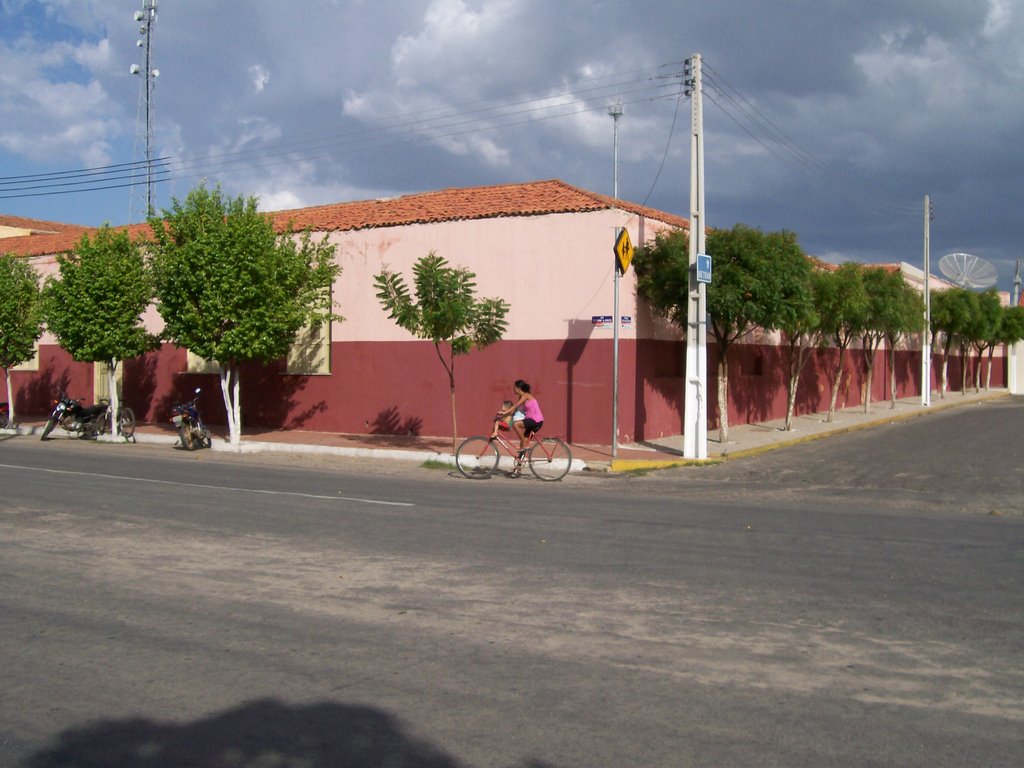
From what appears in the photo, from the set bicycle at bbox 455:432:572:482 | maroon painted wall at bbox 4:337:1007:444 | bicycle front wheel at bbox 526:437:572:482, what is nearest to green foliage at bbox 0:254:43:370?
maroon painted wall at bbox 4:337:1007:444

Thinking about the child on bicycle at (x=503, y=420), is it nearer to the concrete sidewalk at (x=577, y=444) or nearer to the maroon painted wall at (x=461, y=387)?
the concrete sidewalk at (x=577, y=444)

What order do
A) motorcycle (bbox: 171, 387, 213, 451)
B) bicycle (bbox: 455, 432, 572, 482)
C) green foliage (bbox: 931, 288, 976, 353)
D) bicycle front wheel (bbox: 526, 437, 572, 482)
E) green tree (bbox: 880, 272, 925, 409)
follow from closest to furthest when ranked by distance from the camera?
bicycle front wheel (bbox: 526, 437, 572, 482) < bicycle (bbox: 455, 432, 572, 482) < motorcycle (bbox: 171, 387, 213, 451) < green tree (bbox: 880, 272, 925, 409) < green foliage (bbox: 931, 288, 976, 353)

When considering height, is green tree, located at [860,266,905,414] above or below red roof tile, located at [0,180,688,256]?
below

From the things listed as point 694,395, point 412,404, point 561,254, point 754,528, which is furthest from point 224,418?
point 754,528

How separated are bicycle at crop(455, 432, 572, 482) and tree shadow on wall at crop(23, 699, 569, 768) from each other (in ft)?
38.2

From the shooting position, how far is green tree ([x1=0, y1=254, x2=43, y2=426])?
26.1 meters

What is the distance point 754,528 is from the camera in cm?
1125

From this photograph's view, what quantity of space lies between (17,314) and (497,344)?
13.7 metres

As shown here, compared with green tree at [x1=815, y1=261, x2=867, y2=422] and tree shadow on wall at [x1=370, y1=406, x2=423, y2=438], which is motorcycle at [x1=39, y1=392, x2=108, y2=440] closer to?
tree shadow on wall at [x1=370, y1=406, x2=423, y2=438]

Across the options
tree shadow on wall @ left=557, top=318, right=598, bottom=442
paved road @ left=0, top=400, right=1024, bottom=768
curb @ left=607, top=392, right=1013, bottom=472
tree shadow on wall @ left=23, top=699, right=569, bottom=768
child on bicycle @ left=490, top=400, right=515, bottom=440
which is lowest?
tree shadow on wall @ left=23, top=699, right=569, bottom=768

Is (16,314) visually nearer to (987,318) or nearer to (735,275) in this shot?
(735,275)

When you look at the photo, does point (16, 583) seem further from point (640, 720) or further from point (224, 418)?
point (224, 418)

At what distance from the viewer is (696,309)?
62.7ft

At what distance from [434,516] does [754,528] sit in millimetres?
3775
